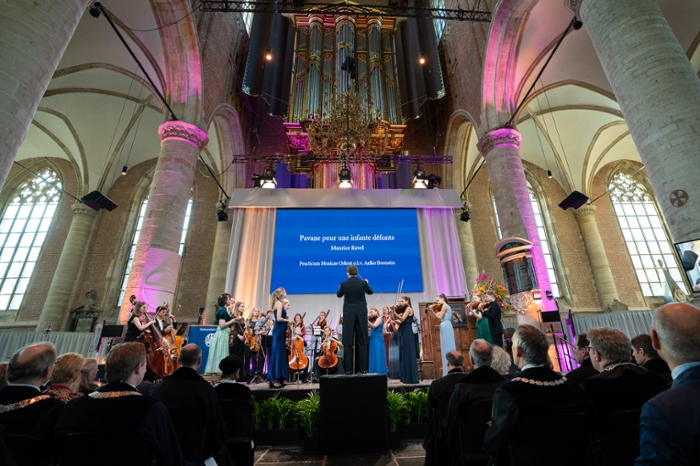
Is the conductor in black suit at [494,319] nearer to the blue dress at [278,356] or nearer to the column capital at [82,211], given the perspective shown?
the blue dress at [278,356]

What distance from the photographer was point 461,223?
516 inches

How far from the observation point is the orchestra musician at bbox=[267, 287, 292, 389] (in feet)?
16.5

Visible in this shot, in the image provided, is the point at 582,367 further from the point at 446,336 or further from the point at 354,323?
the point at 446,336

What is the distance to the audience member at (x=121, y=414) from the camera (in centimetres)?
140

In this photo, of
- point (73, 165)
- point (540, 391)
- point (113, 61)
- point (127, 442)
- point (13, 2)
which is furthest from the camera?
point (73, 165)

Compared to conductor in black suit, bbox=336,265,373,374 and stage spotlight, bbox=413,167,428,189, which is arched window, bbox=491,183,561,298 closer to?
stage spotlight, bbox=413,167,428,189

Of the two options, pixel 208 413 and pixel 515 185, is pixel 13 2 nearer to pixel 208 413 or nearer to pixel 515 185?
pixel 208 413

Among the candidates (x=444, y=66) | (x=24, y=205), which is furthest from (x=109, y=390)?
(x=24, y=205)

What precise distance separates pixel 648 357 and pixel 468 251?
10.7m

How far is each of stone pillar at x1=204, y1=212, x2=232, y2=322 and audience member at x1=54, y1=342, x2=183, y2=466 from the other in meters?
10.9

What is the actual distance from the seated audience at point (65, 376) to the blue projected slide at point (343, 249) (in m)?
7.91

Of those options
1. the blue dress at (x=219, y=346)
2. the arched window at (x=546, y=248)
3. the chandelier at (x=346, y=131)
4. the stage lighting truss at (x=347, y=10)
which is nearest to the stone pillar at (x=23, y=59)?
the blue dress at (x=219, y=346)

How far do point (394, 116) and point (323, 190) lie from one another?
156 inches

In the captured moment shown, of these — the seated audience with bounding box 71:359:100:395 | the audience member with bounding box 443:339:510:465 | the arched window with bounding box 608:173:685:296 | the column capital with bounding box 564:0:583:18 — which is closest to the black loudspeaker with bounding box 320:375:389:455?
the audience member with bounding box 443:339:510:465
